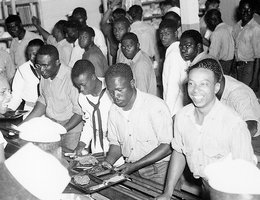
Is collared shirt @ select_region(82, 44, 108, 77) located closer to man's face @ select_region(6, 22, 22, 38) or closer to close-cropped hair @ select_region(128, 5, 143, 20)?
close-cropped hair @ select_region(128, 5, 143, 20)

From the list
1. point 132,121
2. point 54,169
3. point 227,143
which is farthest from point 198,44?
point 54,169

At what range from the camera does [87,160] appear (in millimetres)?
2939

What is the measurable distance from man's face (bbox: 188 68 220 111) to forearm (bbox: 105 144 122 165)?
92 centimetres

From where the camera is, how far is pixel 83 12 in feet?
21.1

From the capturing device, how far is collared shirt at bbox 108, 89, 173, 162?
2.88 meters

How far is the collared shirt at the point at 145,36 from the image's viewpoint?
617 centimetres

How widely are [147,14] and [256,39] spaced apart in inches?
128

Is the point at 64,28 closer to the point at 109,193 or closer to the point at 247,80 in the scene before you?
the point at 247,80

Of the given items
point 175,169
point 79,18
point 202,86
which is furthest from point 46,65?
point 79,18

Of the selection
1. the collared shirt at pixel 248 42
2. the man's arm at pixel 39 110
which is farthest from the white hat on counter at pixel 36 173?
the collared shirt at pixel 248 42

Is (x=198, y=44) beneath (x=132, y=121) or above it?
Answer: above

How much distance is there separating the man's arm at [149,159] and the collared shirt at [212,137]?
252mm

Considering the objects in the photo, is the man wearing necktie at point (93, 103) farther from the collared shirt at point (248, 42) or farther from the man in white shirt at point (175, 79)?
the collared shirt at point (248, 42)

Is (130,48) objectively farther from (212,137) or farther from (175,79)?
(212,137)
